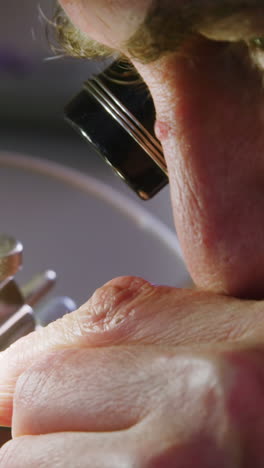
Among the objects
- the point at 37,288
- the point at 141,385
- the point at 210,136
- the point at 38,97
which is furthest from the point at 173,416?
the point at 38,97

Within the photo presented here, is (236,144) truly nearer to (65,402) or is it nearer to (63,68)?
(65,402)

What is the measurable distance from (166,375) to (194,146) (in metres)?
0.16

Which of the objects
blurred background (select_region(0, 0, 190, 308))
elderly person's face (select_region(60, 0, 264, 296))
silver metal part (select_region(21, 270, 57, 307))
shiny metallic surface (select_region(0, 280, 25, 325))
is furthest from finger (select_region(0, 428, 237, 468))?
blurred background (select_region(0, 0, 190, 308))

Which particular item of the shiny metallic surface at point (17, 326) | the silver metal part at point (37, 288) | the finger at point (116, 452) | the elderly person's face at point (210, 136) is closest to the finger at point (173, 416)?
the finger at point (116, 452)

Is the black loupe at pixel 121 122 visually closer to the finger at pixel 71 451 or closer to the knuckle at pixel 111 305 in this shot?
the knuckle at pixel 111 305

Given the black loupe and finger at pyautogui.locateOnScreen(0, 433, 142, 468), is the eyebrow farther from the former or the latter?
finger at pyautogui.locateOnScreen(0, 433, 142, 468)

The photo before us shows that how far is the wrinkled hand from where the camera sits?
36 centimetres

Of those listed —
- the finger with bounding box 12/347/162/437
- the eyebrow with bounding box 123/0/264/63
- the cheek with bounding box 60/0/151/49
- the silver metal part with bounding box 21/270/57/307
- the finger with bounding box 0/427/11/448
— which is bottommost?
the silver metal part with bounding box 21/270/57/307

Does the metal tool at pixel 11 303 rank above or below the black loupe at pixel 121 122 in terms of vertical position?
below

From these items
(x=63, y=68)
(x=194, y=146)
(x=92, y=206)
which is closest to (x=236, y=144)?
(x=194, y=146)

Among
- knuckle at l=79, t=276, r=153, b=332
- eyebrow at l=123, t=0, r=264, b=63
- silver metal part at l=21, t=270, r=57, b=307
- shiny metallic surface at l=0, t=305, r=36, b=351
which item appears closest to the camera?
eyebrow at l=123, t=0, r=264, b=63

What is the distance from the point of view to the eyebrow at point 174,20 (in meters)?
0.34

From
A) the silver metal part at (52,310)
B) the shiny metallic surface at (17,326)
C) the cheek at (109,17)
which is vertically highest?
the cheek at (109,17)

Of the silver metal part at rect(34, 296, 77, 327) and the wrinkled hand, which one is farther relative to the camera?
the silver metal part at rect(34, 296, 77, 327)
